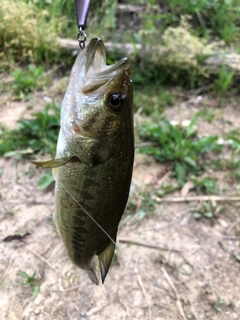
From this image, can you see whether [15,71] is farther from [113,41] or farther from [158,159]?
[158,159]

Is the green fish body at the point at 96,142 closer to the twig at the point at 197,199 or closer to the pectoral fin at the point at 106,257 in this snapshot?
the pectoral fin at the point at 106,257

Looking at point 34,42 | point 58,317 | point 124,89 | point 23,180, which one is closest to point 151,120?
point 23,180

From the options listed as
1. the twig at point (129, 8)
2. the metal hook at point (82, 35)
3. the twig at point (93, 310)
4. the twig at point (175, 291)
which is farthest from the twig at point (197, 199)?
the twig at point (129, 8)

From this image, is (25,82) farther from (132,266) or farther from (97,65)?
(97,65)

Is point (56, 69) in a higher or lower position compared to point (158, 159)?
higher

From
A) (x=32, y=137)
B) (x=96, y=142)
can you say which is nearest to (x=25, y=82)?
(x=32, y=137)

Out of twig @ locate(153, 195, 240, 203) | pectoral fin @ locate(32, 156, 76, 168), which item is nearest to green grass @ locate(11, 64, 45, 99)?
twig @ locate(153, 195, 240, 203)
